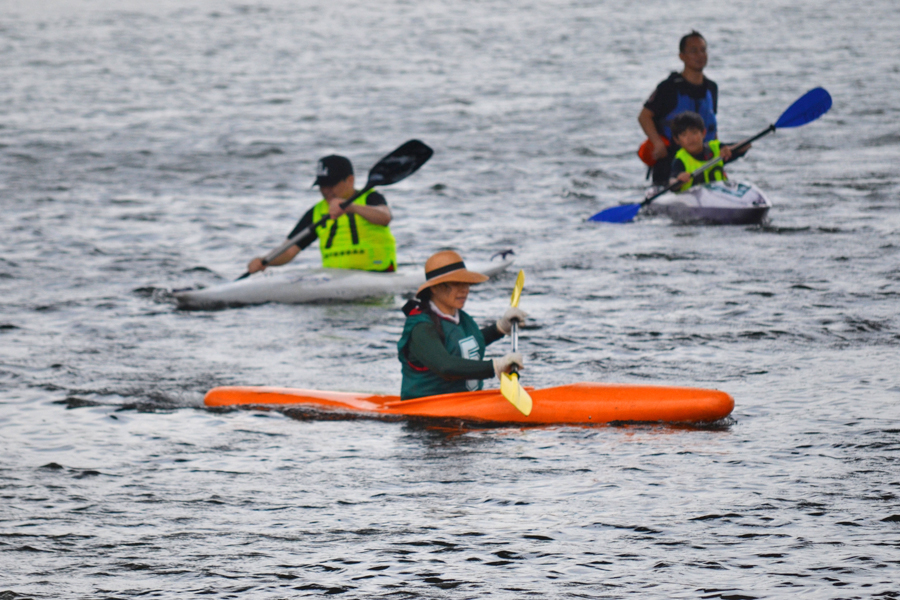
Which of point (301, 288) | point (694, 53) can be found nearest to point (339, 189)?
point (301, 288)

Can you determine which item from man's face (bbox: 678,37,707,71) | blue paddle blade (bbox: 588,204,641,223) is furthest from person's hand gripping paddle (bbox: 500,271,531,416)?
blue paddle blade (bbox: 588,204,641,223)

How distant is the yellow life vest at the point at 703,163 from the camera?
11.4 metres

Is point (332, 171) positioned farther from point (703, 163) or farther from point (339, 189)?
point (703, 163)

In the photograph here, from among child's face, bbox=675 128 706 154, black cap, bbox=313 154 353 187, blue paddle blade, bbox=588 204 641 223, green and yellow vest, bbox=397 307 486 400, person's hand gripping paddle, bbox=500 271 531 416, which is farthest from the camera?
blue paddle blade, bbox=588 204 641 223

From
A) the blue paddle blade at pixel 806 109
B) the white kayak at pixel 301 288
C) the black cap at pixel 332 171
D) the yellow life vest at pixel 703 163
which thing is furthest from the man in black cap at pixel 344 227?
the blue paddle blade at pixel 806 109

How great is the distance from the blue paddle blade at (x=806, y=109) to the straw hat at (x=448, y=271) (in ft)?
21.2

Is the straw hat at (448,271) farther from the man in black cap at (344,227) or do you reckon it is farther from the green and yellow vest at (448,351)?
the man in black cap at (344,227)

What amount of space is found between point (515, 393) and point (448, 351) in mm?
463

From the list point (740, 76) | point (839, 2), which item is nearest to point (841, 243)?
point (740, 76)

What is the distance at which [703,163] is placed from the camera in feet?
38.6

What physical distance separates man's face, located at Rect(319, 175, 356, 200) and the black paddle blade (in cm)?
29

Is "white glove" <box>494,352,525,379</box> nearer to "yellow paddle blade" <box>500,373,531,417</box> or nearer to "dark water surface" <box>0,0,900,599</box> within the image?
"yellow paddle blade" <box>500,373,531,417</box>

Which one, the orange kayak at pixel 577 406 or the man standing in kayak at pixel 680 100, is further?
the man standing in kayak at pixel 680 100

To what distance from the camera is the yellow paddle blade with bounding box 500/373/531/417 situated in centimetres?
631
